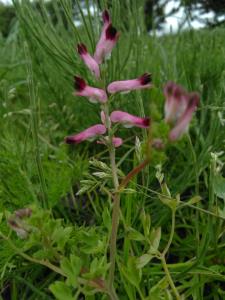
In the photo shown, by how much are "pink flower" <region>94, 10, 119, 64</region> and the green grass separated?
113 millimetres

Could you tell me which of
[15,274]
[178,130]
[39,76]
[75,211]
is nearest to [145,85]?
[178,130]

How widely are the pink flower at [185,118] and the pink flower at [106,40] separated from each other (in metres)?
0.20

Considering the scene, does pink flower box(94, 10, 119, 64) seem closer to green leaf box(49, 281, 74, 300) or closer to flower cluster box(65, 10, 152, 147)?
flower cluster box(65, 10, 152, 147)

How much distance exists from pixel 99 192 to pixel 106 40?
62 centimetres

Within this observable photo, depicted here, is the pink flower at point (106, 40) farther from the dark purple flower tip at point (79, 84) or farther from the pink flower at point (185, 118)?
the pink flower at point (185, 118)

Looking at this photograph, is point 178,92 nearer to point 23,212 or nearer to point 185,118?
point 185,118

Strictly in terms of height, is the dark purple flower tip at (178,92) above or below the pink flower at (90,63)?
below

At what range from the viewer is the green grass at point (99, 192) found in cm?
72

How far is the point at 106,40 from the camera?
2.13ft

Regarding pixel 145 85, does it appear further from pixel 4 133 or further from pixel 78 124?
pixel 78 124

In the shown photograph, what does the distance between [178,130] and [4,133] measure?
2.73ft

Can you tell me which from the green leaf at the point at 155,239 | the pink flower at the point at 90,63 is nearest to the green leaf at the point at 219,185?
the green leaf at the point at 155,239

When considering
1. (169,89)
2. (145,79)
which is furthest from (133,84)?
(169,89)

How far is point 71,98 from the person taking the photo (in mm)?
1684
